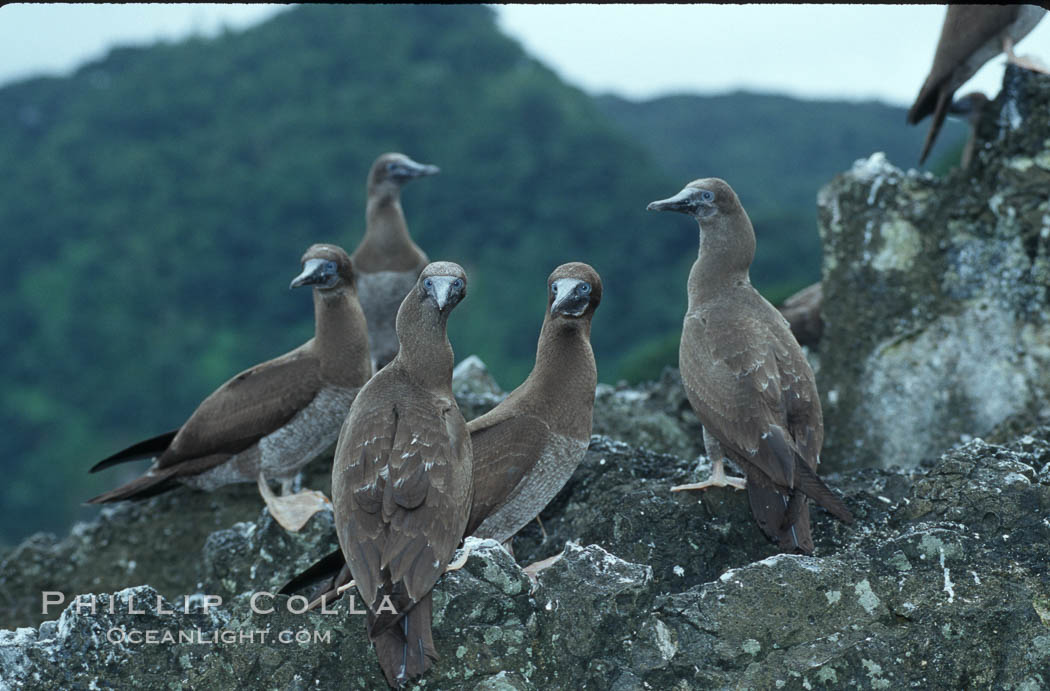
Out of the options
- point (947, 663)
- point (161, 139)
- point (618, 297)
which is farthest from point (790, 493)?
point (161, 139)

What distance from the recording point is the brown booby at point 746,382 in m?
5.36

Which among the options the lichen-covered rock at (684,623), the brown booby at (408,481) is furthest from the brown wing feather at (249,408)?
the lichen-covered rock at (684,623)

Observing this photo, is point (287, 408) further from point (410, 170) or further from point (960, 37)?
point (960, 37)

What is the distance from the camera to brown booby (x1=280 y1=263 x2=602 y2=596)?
5.39 metres

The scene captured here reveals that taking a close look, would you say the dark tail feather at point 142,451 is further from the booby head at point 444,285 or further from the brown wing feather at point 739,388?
the brown wing feather at point 739,388

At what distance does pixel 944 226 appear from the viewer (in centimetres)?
809

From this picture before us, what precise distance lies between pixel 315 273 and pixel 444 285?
5.61ft

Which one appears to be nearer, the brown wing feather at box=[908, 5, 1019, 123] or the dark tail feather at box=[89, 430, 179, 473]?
the dark tail feather at box=[89, 430, 179, 473]

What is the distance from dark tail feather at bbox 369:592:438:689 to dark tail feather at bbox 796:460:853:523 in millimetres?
1788

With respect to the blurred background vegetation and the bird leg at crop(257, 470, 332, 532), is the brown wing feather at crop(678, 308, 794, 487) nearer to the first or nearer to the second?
the bird leg at crop(257, 470, 332, 532)

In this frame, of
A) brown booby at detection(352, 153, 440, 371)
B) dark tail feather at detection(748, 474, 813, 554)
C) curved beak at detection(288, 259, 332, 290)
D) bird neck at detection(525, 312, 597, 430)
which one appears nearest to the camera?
Result: dark tail feather at detection(748, 474, 813, 554)

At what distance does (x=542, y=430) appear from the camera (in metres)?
5.52

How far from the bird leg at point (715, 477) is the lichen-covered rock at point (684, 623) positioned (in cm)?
→ 41

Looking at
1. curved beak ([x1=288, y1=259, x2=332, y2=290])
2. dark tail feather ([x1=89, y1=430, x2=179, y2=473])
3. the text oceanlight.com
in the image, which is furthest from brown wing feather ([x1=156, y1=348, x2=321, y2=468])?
the text oceanlight.com
